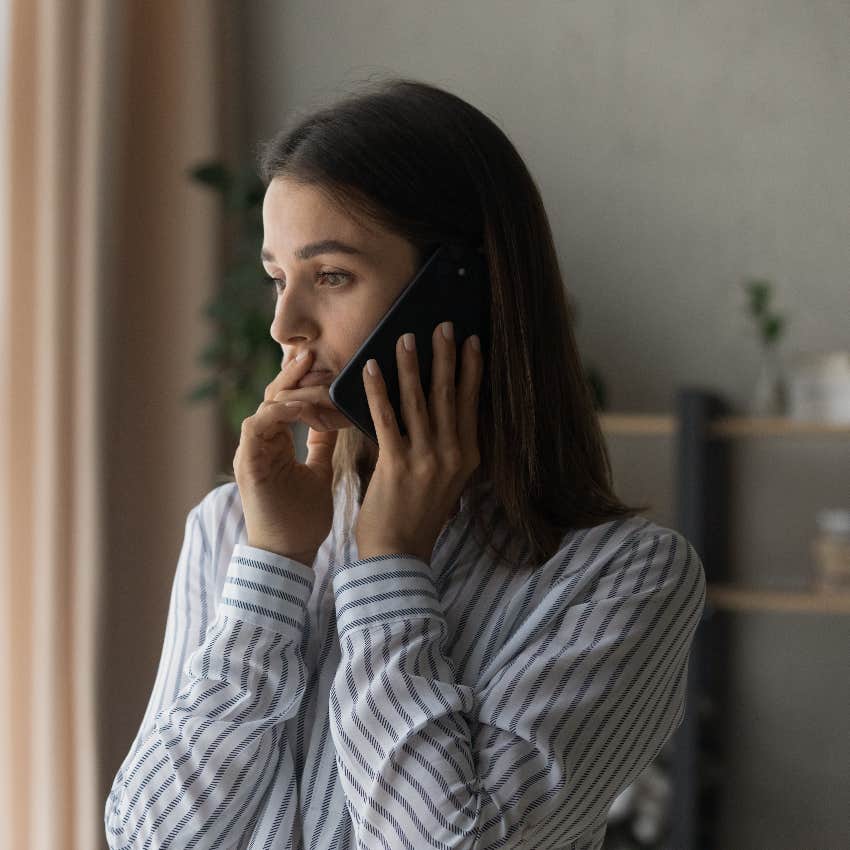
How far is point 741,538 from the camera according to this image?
2.92 metres

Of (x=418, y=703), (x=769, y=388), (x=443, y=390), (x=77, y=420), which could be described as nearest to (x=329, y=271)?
(x=443, y=390)

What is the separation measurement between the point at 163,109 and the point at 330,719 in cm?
230

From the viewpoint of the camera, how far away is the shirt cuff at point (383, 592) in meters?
0.94

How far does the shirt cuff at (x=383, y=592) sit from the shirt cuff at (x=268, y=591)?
6 cm

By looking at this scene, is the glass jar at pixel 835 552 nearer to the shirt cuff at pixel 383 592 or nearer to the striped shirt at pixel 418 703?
the striped shirt at pixel 418 703

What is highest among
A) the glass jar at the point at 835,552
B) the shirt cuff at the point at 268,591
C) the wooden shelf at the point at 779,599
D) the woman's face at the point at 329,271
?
the woman's face at the point at 329,271

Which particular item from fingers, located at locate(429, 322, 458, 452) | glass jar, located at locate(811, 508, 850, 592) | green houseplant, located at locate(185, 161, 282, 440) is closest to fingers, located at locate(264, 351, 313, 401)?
fingers, located at locate(429, 322, 458, 452)

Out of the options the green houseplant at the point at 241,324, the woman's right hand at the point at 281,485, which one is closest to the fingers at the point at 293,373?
the woman's right hand at the point at 281,485

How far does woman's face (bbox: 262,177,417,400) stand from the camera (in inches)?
40.0

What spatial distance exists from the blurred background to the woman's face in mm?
1610

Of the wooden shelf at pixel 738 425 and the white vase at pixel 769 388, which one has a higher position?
the white vase at pixel 769 388

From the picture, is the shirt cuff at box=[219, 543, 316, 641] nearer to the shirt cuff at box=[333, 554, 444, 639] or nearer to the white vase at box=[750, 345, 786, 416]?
the shirt cuff at box=[333, 554, 444, 639]

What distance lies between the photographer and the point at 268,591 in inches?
39.4

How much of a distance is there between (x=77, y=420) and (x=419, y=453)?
5.57 ft
